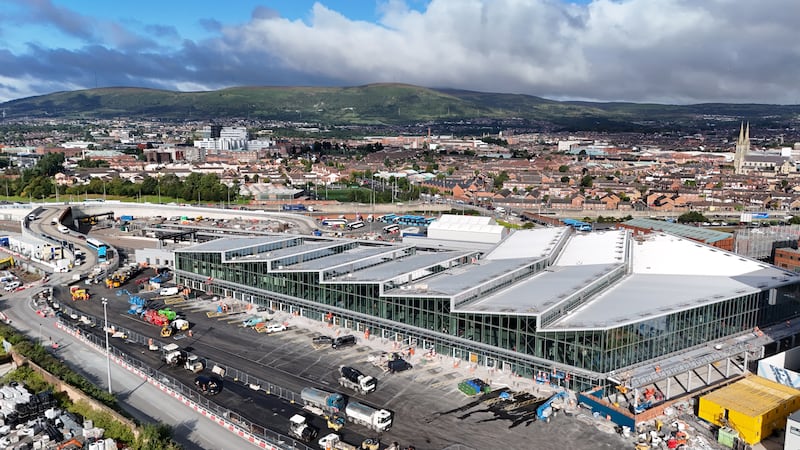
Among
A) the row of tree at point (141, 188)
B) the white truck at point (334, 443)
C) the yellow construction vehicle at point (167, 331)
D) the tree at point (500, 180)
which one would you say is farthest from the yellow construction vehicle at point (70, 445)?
the tree at point (500, 180)

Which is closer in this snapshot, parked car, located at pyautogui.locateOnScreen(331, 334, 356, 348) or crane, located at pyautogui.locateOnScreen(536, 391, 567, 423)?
crane, located at pyautogui.locateOnScreen(536, 391, 567, 423)

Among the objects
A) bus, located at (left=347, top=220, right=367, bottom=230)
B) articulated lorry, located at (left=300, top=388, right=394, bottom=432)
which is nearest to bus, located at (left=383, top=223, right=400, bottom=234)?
Result: bus, located at (left=347, top=220, right=367, bottom=230)

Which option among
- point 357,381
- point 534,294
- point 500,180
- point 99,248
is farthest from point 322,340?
point 500,180

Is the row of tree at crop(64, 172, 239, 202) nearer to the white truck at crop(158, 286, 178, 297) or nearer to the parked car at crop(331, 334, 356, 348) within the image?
the white truck at crop(158, 286, 178, 297)

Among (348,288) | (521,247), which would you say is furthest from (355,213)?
(348,288)

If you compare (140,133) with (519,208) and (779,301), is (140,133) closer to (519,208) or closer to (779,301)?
(519,208)
